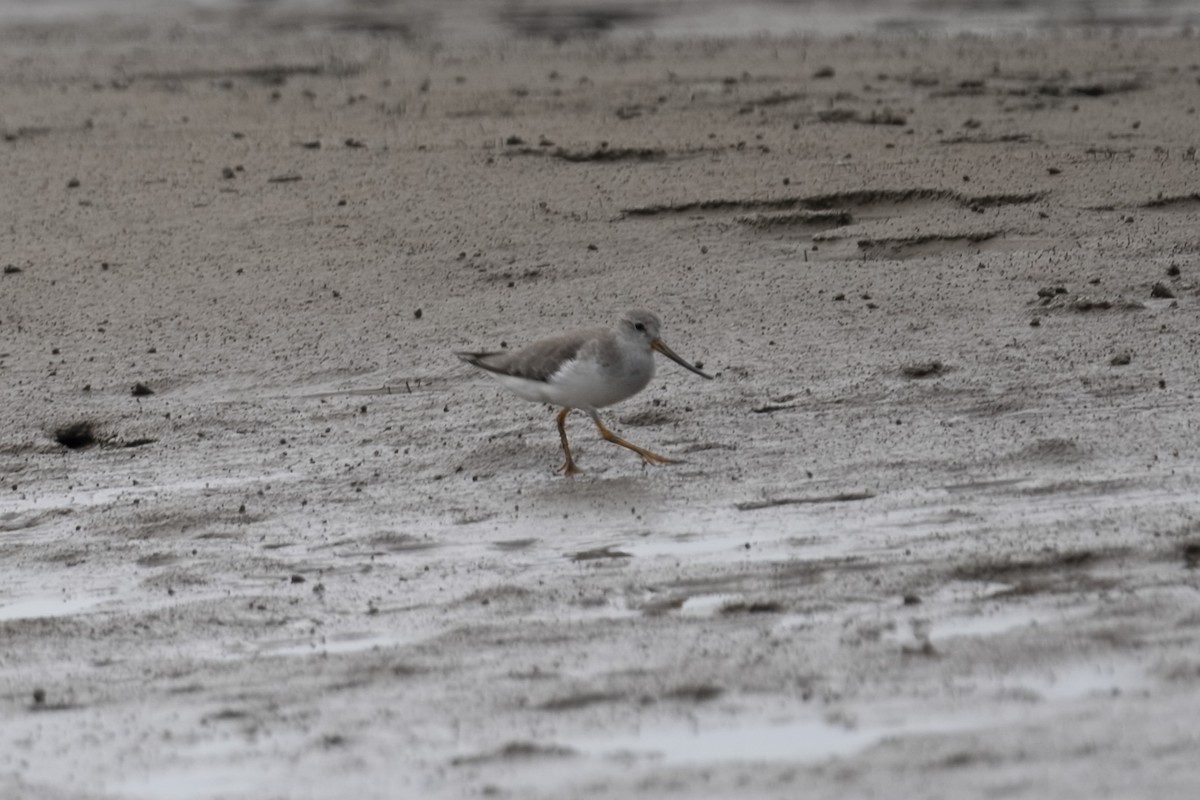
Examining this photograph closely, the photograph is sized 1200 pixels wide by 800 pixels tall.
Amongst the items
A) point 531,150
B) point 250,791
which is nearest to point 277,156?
point 531,150

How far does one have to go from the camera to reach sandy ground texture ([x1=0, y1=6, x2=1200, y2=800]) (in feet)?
16.0

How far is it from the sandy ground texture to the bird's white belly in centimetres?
26

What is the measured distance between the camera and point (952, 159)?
11.0 m

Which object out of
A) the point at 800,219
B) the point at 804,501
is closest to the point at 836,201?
the point at 800,219

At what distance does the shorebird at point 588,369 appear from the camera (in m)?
7.33

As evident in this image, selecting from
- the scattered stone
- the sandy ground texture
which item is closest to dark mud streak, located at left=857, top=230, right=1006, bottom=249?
the sandy ground texture

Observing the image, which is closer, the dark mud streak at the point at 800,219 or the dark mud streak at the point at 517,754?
the dark mud streak at the point at 517,754

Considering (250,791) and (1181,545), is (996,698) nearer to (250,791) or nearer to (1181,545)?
(1181,545)

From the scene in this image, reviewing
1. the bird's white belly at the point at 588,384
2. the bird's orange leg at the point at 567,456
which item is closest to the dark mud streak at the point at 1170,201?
the bird's white belly at the point at 588,384

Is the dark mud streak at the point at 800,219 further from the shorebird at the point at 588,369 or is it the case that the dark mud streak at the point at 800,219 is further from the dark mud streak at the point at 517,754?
the dark mud streak at the point at 517,754

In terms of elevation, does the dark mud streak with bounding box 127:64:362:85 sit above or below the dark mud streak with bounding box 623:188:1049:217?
below

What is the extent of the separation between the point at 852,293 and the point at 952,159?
2183 millimetres

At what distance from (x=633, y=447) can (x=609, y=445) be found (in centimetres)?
36

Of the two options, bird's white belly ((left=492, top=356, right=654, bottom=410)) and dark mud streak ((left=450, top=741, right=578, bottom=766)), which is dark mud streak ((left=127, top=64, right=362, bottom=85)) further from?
dark mud streak ((left=450, top=741, right=578, bottom=766))
